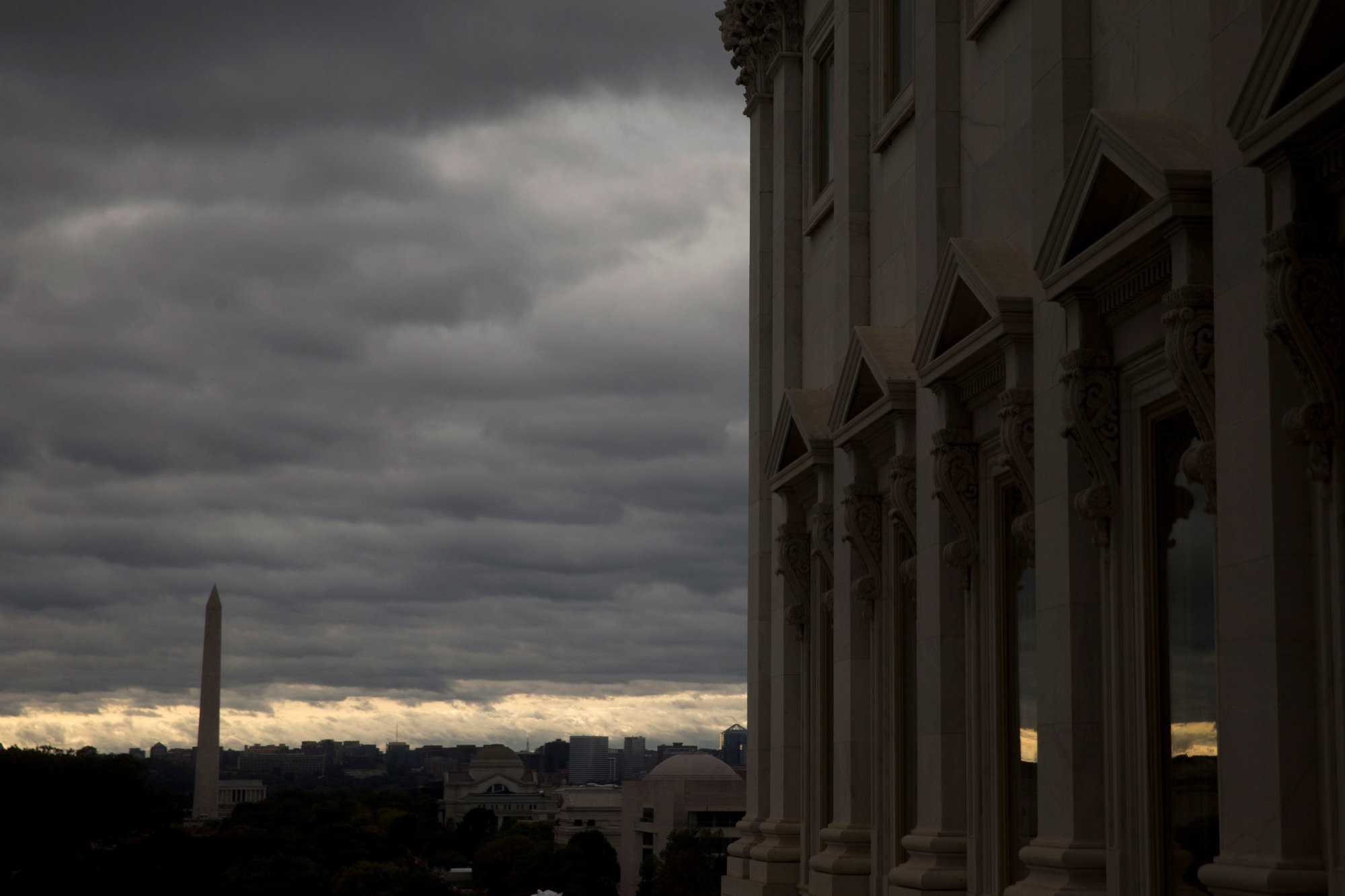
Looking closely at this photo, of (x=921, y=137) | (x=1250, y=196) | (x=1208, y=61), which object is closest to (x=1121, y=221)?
(x=1208, y=61)

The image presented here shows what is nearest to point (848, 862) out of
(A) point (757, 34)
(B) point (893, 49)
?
(B) point (893, 49)

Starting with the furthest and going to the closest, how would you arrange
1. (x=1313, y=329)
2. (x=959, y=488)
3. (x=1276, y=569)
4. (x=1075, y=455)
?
(x=959, y=488), (x=1075, y=455), (x=1276, y=569), (x=1313, y=329)

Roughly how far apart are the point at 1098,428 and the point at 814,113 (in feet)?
54.6

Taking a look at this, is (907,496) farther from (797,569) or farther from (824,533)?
(797,569)

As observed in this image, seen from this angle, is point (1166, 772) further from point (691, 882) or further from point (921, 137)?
point (691, 882)

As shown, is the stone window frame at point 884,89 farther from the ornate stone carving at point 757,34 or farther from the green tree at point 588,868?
the green tree at point 588,868

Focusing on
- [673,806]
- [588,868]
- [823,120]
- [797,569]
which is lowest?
[588,868]

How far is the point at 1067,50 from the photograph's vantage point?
672 inches

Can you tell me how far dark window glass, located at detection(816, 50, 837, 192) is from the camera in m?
30.2

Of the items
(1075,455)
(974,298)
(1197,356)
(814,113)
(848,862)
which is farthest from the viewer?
(814,113)

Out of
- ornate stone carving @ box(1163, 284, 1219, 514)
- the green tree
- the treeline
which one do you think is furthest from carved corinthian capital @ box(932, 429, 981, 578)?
the green tree

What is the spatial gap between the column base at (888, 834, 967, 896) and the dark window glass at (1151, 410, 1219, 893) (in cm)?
571

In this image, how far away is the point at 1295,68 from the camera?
11242 mm

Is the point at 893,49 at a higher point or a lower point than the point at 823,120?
lower
